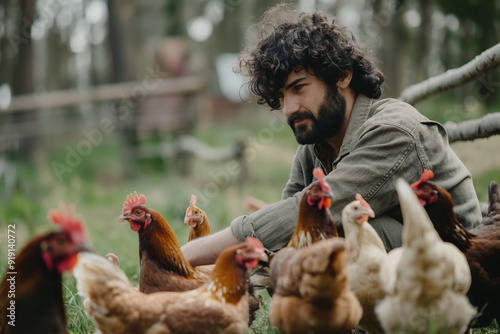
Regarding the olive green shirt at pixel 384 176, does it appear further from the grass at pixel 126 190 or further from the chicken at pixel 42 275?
the chicken at pixel 42 275

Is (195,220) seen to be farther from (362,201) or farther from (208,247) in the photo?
(362,201)

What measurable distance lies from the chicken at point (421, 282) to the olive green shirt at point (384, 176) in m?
0.64

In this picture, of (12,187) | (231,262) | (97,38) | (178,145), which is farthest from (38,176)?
(97,38)

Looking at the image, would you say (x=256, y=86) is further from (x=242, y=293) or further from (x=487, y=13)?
(x=487, y=13)

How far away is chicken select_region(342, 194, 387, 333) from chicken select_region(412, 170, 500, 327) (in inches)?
12.4

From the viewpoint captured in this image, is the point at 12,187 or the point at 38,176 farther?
the point at 38,176

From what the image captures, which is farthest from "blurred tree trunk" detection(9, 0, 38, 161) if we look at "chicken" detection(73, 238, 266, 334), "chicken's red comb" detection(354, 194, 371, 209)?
"chicken's red comb" detection(354, 194, 371, 209)

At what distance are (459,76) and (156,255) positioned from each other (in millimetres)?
2535

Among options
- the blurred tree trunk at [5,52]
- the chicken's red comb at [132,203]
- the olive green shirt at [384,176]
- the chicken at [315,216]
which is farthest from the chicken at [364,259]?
the blurred tree trunk at [5,52]

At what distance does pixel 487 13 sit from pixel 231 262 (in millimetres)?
7838

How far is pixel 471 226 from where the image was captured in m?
3.14

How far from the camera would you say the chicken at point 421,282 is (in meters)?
2.02

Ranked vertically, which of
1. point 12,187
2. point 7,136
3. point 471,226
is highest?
point 471,226

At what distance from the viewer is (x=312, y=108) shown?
11.0 feet
